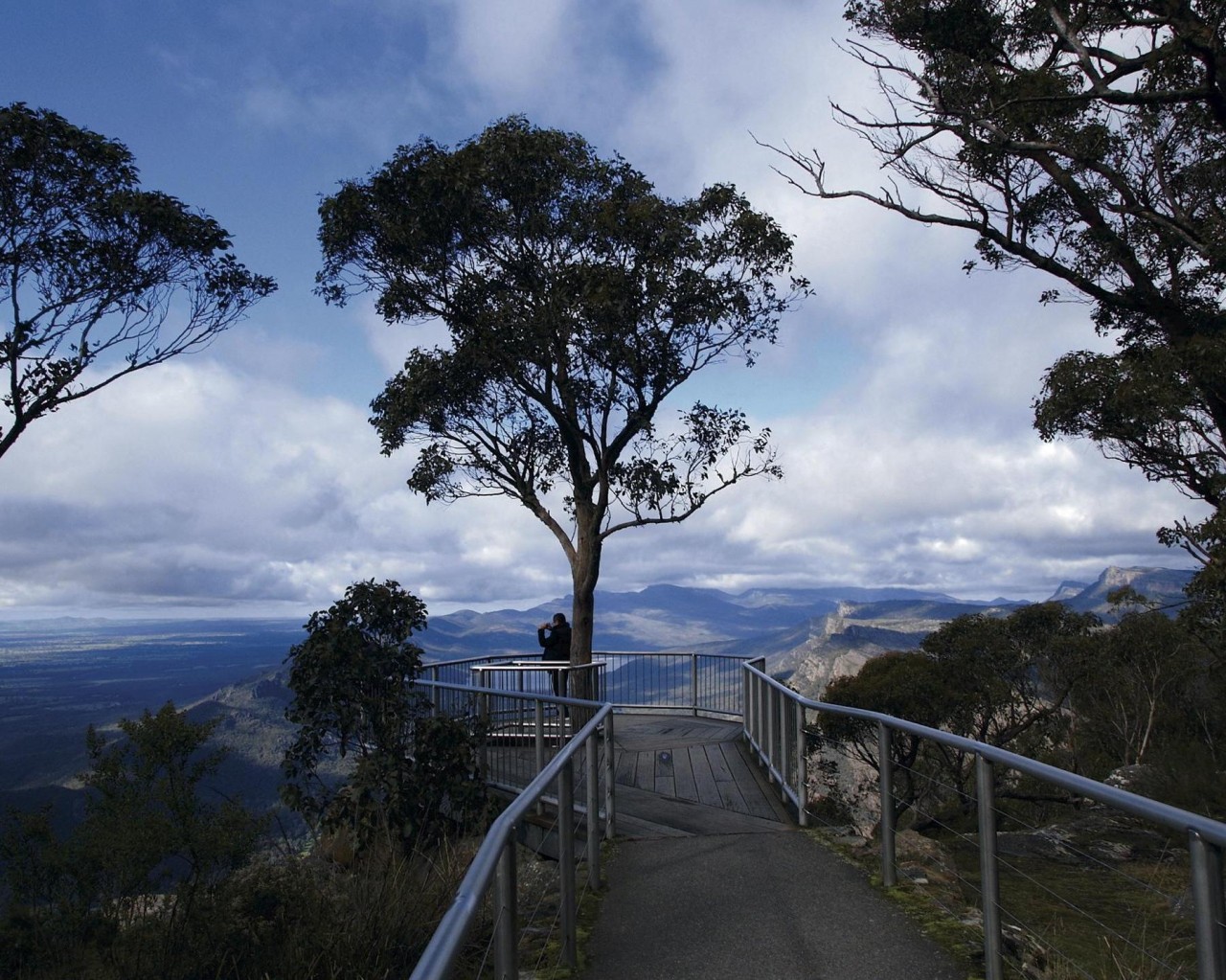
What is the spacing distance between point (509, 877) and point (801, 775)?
566 cm

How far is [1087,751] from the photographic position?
2411 centimetres

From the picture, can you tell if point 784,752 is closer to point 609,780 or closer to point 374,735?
point 609,780

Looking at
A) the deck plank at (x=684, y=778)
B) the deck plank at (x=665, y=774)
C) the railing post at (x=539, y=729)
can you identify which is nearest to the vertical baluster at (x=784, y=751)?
the deck plank at (x=684, y=778)

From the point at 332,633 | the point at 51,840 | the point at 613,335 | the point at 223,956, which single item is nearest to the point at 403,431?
the point at 613,335

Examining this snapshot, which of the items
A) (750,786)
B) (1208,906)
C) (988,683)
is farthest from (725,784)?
(988,683)

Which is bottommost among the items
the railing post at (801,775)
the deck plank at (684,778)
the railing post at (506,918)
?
the deck plank at (684,778)

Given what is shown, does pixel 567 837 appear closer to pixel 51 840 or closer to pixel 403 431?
pixel 51 840

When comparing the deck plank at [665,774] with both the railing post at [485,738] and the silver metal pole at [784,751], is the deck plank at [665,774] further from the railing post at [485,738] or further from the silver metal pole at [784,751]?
the railing post at [485,738]

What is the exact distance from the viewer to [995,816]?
473 cm

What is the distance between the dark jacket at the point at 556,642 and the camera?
781 inches

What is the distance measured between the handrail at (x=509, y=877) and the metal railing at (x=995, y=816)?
6.21 feet

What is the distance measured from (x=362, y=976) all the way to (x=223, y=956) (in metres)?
2.30

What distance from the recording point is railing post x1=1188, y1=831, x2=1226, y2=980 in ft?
9.37

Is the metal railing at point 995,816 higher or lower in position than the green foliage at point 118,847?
higher
